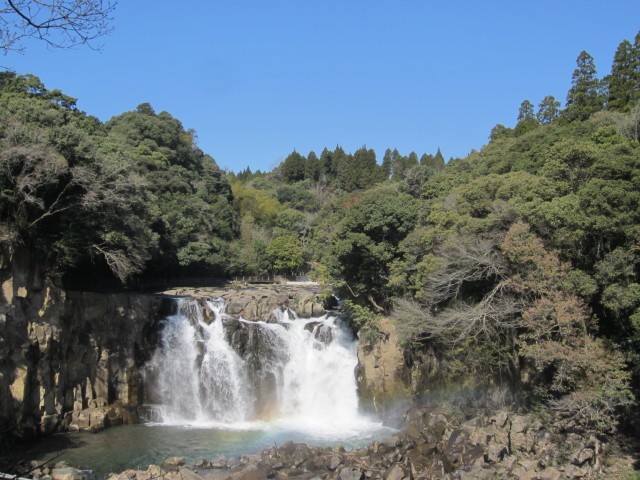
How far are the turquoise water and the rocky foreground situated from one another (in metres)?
1.02

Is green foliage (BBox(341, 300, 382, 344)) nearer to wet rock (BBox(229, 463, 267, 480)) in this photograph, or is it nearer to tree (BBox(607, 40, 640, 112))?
wet rock (BBox(229, 463, 267, 480))

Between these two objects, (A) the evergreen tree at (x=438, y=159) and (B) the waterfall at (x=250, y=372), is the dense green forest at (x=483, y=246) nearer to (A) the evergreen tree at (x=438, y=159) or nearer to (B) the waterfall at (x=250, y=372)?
(B) the waterfall at (x=250, y=372)

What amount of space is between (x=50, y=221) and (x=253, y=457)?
11696 mm

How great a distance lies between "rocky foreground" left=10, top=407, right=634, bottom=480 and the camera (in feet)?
48.3

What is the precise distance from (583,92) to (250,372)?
3330 centimetres

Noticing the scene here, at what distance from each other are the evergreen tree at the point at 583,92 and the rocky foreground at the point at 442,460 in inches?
1134

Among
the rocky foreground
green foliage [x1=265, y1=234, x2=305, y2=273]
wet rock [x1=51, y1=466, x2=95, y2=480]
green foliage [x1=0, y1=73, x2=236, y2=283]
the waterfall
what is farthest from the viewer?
green foliage [x1=265, y1=234, x2=305, y2=273]

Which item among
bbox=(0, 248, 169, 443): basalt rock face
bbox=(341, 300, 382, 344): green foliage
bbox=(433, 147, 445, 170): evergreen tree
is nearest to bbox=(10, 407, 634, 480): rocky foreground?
bbox=(0, 248, 169, 443): basalt rock face

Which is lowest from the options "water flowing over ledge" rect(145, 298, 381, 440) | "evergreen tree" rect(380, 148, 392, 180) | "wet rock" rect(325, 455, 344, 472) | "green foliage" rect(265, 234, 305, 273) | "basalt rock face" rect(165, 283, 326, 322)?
"wet rock" rect(325, 455, 344, 472)

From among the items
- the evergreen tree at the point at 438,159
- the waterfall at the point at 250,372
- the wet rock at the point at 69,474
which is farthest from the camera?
the evergreen tree at the point at 438,159

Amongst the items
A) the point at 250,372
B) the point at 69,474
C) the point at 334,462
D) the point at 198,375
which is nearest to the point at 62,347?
the point at 198,375

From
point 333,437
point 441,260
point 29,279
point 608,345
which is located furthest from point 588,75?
point 29,279

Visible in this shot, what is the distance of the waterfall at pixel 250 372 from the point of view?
2197 centimetres

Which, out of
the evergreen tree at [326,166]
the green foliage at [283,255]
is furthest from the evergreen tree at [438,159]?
the green foliage at [283,255]
